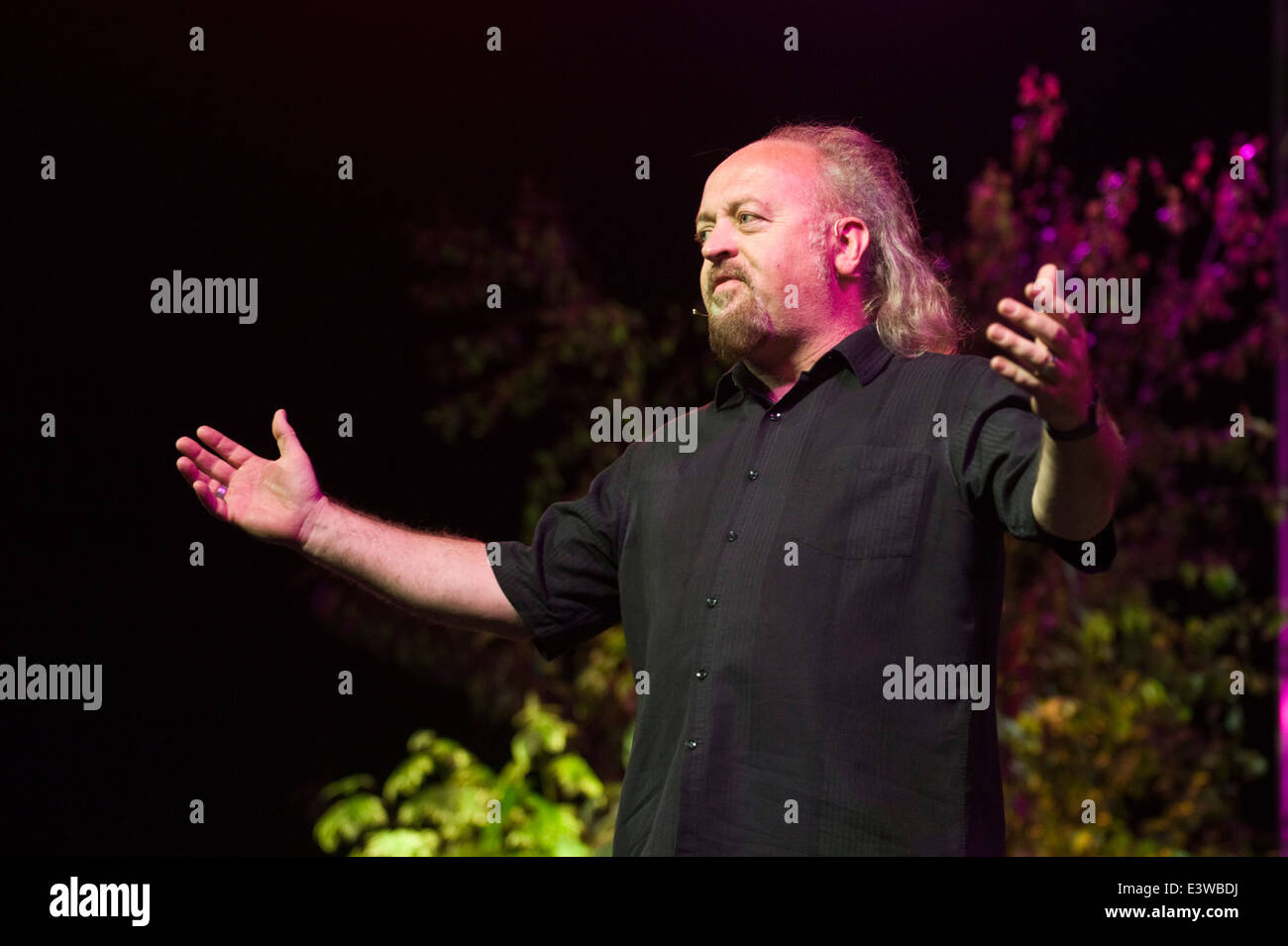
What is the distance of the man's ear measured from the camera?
81.4 inches

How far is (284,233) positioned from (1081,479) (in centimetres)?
244

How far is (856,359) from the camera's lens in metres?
1.93

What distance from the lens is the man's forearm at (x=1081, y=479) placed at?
150 cm

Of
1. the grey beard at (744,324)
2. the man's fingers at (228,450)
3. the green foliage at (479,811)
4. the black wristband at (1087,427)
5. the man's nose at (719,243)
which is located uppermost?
the man's nose at (719,243)

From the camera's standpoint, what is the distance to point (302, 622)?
371 cm

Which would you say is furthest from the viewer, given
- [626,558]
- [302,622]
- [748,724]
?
[302,622]

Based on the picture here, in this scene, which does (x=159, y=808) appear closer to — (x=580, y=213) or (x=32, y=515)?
(x=32, y=515)

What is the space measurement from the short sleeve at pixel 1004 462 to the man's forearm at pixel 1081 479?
0.03 m

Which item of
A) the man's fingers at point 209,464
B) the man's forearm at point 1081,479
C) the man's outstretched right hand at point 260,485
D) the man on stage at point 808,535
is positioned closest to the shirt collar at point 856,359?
the man on stage at point 808,535

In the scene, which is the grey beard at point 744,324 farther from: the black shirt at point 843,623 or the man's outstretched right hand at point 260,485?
the man's outstretched right hand at point 260,485

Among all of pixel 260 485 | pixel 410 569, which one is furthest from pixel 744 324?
pixel 260 485

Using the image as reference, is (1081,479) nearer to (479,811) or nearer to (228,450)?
(228,450)
